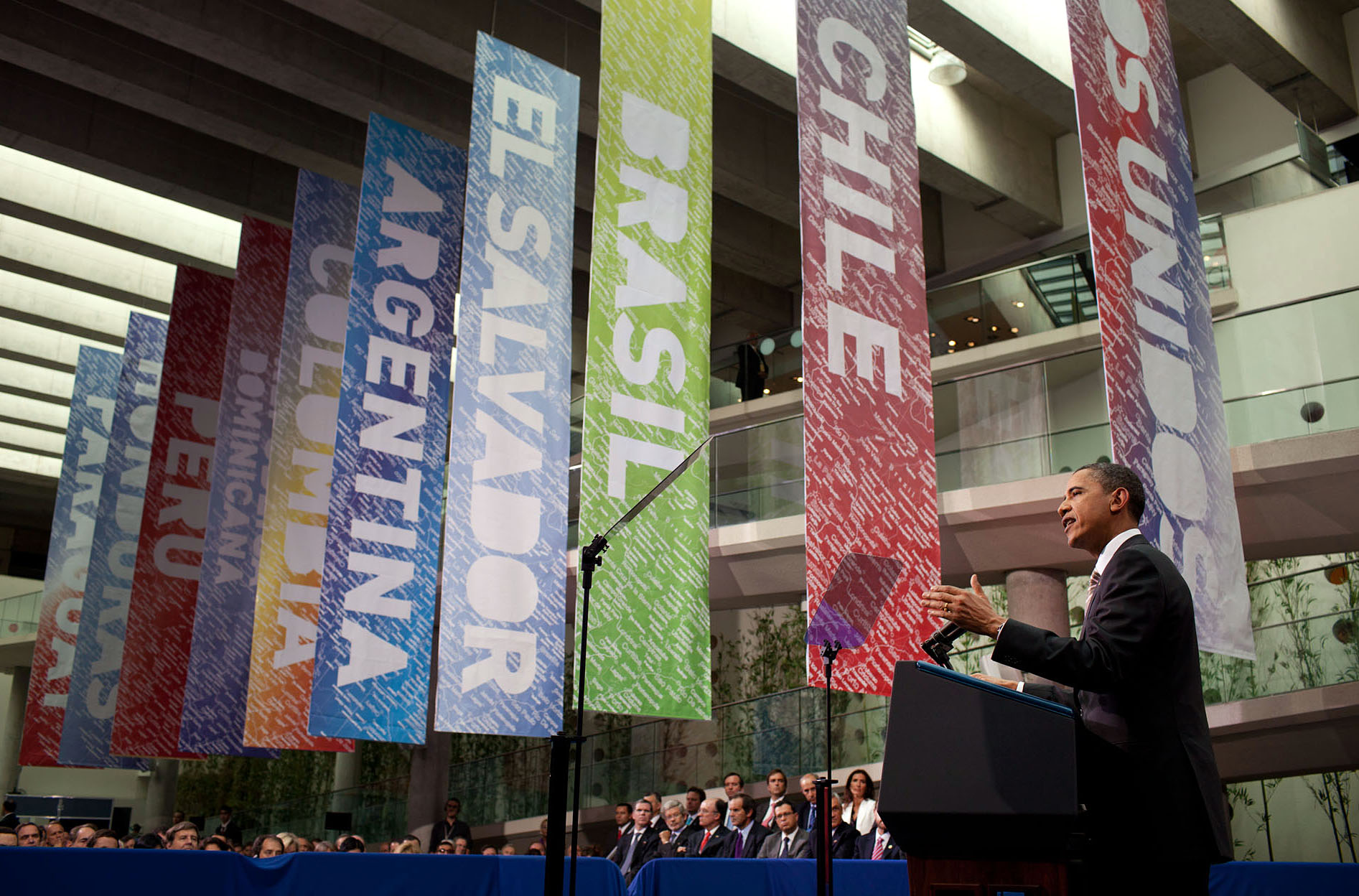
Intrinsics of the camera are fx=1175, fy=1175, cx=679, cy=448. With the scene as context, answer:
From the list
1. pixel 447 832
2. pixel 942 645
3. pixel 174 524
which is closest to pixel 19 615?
pixel 174 524

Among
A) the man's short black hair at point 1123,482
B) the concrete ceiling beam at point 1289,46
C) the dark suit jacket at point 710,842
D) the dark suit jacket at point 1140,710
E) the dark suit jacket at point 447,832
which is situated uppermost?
the concrete ceiling beam at point 1289,46

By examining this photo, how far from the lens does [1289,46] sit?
10.4m

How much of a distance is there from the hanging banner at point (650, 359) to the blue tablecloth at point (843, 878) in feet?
2.86

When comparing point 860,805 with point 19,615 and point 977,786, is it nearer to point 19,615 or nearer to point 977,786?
point 977,786

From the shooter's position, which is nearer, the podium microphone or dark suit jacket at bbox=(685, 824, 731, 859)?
the podium microphone

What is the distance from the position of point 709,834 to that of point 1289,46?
27.6 feet

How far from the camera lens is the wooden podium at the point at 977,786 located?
2.01 m

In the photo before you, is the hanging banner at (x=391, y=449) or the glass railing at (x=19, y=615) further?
the glass railing at (x=19, y=615)

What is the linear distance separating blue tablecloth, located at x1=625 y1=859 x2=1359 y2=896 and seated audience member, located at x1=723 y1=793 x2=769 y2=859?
2.51 meters

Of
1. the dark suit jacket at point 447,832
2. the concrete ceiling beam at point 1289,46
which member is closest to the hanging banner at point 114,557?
the dark suit jacket at point 447,832

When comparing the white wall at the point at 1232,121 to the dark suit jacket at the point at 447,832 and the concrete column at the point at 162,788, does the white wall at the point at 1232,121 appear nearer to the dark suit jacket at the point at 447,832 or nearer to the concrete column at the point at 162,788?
the dark suit jacket at the point at 447,832

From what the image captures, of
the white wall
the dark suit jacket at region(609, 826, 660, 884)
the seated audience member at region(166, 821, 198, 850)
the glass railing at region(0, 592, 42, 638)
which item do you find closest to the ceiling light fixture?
the white wall

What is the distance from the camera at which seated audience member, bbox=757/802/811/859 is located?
704 cm

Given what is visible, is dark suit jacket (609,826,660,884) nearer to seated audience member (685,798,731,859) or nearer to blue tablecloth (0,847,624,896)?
seated audience member (685,798,731,859)
